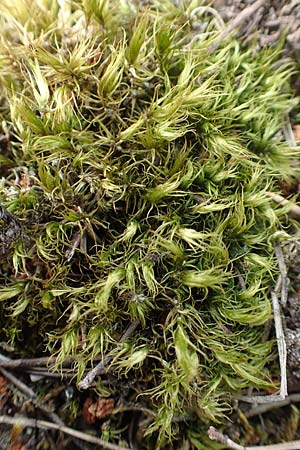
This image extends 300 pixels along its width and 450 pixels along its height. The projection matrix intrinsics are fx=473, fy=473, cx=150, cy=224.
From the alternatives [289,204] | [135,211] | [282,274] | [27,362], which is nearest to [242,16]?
[289,204]

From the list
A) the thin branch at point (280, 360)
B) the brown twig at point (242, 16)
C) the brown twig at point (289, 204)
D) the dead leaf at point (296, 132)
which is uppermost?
the brown twig at point (242, 16)

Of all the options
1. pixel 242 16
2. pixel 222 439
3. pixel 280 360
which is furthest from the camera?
pixel 242 16

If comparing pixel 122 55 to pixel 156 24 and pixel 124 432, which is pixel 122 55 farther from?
pixel 124 432

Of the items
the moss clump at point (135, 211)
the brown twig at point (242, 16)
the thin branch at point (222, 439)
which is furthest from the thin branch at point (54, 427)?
the brown twig at point (242, 16)

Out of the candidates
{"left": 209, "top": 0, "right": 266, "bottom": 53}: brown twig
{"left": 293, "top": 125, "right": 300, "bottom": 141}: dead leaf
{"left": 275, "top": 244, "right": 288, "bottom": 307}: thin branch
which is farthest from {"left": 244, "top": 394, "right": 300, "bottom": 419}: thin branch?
{"left": 209, "top": 0, "right": 266, "bottom": 53}: brown twig

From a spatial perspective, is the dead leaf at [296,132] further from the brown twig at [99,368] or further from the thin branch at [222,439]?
the thin branch at [222,439]

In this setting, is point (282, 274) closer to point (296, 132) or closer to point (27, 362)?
point (296, 132)

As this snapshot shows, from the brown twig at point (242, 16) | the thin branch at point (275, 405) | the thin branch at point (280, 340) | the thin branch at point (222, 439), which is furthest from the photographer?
the brown twig at point (242, 16)
